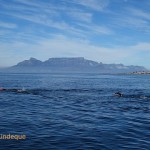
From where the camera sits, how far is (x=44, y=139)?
79.4 ft

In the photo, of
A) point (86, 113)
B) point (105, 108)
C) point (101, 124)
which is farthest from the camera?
point (105, 108)

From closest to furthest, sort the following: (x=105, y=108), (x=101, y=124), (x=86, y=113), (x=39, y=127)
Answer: (x=39, y=127) < (x=101, y=124) < (x=86, y=113) < (x=105, y=108)

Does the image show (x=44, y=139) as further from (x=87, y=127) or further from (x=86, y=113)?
(x=86, y=113)

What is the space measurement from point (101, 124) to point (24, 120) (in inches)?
325

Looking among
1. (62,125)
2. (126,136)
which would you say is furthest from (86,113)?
(126,136)

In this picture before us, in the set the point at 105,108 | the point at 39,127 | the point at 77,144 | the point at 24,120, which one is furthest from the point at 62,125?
the point at 105,108

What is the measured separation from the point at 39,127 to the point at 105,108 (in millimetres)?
15387

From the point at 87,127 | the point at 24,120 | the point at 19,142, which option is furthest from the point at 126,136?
the point at 24,120

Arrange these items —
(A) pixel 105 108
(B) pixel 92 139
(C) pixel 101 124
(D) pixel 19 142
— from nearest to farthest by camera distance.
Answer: (D) pixel 19 142 → (B) pixel 92 139 → (C) pixel 101 124 → (A) pixel 105 108

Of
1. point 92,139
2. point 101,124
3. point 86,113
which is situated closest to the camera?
point 92,139

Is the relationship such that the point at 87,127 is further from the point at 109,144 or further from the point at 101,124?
the point at 109,144

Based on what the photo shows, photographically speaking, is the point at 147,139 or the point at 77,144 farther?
the point at 147,139

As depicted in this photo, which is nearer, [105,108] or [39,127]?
[39,127]

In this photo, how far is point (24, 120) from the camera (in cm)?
3191
